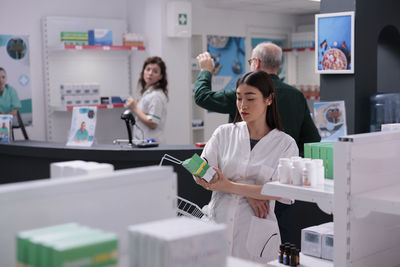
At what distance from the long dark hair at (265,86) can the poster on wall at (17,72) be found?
3.81m

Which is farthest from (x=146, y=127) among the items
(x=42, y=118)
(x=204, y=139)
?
(x=204, y=139)

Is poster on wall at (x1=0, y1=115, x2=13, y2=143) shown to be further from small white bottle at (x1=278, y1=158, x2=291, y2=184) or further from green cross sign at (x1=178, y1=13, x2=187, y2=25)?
small white bottle at (x1=278, y1=158, x2=291, y2=184)

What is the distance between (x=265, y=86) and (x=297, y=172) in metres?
0.64

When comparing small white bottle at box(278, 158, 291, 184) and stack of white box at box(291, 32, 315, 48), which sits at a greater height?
stack of white box at box(291, 32, 315, 48)

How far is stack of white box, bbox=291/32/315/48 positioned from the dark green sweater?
5317mm

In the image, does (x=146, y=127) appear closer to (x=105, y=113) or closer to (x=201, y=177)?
(x=105, y=113)

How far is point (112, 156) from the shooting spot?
458 cm

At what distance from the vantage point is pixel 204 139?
25.4 ft

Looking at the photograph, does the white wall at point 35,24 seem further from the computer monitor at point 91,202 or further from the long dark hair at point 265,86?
the computer monitor at point 91,202

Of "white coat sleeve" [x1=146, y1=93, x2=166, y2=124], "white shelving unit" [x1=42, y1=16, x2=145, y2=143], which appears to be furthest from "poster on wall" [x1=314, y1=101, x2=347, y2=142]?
"white shelving unit" [x1=42, y1=16, x2=145, y2=143]

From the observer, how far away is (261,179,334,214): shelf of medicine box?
240 cm

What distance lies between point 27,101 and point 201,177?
4049 millimetres

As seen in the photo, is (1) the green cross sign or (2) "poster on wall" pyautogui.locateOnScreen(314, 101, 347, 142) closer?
(2) "poster on wall" pyautogui.locateOnScreen(314, 101, 347, 142)

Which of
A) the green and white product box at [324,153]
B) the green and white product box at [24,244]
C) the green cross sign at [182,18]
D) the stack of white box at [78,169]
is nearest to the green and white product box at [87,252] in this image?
the green and white product box at [24,244]
